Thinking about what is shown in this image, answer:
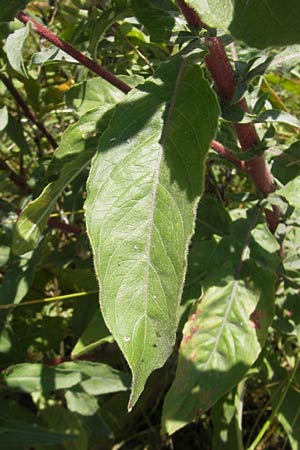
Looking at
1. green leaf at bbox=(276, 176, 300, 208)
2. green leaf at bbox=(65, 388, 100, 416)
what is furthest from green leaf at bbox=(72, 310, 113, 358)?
green leaf at bbox=(276, 176, 300, 208)

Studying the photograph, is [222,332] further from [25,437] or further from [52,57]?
[52,57]

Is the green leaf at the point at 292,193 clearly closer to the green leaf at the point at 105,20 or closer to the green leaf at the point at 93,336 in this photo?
the green leaf at the point at 105,20

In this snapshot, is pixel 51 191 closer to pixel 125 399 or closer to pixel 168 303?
pixel 168 303

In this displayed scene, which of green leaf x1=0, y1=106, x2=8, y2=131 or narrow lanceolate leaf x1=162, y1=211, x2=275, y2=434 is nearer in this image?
narrow lanceolate leaf x1=162, y1=211, x2=275, y2=434

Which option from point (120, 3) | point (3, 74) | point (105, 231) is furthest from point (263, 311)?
point (3, 74)

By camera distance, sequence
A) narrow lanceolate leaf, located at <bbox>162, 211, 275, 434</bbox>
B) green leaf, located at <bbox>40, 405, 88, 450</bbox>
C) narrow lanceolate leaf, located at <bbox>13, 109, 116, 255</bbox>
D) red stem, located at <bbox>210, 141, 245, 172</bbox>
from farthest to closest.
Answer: green leaf, located at <bbox>40, 405, 88, 450</bbox> → narrow lanceolate leaf, located at <bbox>162, 211, 275, 434</bbox> → red stem, located at <bbox>210, 141, 245, 172</bbox> → narrow lanceolate leaf, located at <bbox>13, 109, 116, 255</bbox>

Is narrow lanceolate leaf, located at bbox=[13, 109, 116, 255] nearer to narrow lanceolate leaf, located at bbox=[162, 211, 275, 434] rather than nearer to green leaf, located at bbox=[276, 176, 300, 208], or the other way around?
green leaf, located at bbox=[276, 176, 300, 208]

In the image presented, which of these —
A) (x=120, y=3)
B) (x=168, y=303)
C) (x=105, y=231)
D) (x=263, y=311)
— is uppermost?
(x=120, y=3)
